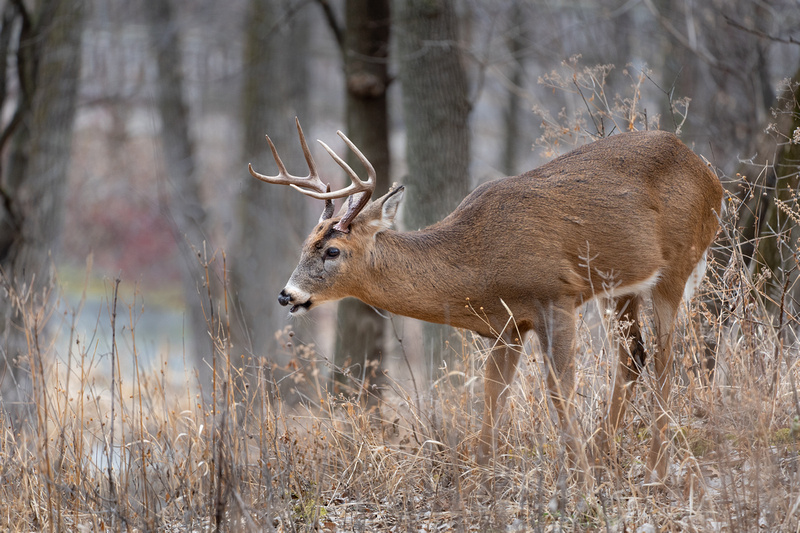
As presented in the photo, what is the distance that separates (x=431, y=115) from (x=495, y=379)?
3.40 metres

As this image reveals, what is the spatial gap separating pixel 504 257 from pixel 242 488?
2000mm

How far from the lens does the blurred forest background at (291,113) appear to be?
710 centimetres

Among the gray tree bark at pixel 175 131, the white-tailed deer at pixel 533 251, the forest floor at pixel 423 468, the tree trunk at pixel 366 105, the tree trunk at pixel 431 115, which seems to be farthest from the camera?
the gray tree bark at pixel 175 131

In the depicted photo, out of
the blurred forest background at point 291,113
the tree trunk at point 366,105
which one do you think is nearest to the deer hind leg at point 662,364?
the blurred forest background at point 291,113

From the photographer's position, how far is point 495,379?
5469 millimetres

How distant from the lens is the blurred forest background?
279 inches

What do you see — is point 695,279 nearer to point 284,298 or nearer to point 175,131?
point 284,298

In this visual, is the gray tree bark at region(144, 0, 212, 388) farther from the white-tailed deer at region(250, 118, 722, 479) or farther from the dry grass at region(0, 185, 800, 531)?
the dry grass at region(0, 185, 800, 531)

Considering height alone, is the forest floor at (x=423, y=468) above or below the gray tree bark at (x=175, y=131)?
below

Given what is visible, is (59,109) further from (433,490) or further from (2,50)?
(433,490)

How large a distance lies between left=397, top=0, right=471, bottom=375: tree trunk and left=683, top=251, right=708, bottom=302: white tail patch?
2.78 m

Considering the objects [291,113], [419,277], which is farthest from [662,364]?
[291,113]

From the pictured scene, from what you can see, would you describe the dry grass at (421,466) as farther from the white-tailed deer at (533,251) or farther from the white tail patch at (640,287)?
the white tail patch at (640,287)

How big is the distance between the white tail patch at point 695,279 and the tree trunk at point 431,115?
2.78 metres
